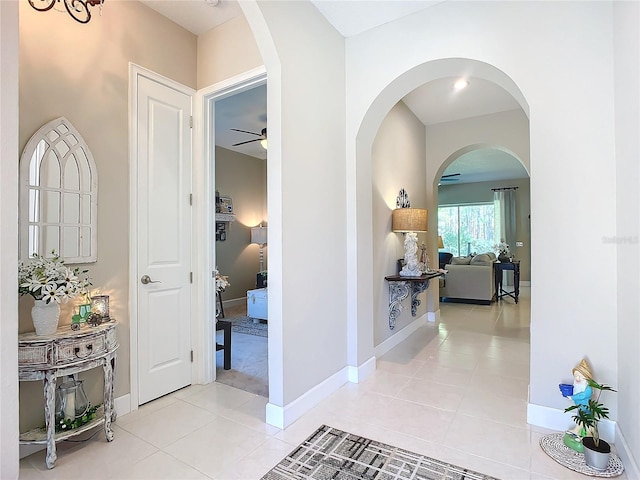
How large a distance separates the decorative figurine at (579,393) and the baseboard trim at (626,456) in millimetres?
160

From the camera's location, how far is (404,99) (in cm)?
407

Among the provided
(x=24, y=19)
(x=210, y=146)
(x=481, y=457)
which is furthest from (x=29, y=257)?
(x=481, y=457)

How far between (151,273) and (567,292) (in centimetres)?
281

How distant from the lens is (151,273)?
100 inches

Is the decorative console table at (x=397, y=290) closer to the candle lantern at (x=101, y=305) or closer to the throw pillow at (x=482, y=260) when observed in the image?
the candle lantern at (x=101, y=305)

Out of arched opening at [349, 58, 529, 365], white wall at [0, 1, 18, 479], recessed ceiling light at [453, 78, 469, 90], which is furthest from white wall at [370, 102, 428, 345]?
white wall at [0, 1, 18, 479]

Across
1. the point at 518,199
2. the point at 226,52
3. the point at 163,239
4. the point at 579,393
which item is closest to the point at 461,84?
the point at 226,52

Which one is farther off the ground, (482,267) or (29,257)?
(29,257)

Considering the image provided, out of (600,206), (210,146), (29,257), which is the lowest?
(29,257)

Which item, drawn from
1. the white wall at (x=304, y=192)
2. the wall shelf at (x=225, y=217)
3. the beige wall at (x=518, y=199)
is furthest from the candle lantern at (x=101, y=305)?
the beige wall at (x=518, y=199)

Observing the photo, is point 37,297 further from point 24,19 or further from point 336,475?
point 336,475

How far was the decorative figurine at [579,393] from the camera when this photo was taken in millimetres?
1836

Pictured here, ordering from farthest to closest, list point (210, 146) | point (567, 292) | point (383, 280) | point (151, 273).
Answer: point (383, 280) → point (210, 146) → point (151, 273) → point (567, 292)

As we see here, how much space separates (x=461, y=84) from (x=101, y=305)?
3.89 m
